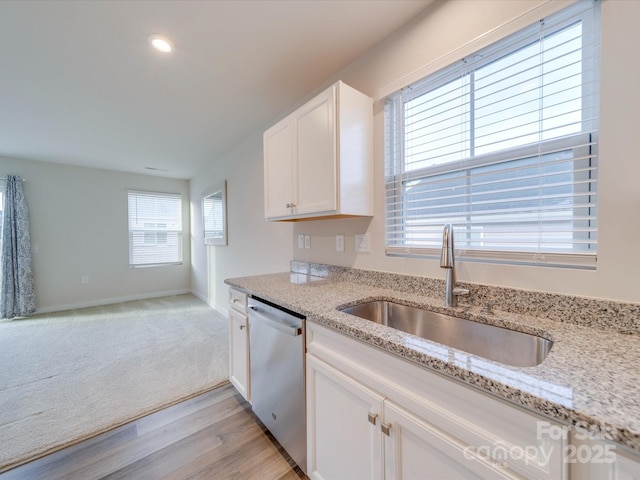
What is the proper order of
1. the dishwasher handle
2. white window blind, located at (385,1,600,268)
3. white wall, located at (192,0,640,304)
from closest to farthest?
white wall, located at (192,0,640,304), white window blind, located at (385,1,600,268), the dishwasher handle

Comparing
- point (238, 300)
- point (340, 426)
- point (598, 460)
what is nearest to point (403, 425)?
point (340, 426)

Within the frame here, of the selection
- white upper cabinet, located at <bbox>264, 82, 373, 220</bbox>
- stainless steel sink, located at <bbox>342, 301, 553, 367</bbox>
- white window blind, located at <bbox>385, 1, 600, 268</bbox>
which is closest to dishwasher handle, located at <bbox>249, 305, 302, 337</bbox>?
stainless steel sink, located at <bbox>342, 301, 553, 367</bbox>

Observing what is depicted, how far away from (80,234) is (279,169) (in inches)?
180

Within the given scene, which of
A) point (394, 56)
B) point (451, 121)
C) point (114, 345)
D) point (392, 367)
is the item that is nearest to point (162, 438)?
point (392, 367)

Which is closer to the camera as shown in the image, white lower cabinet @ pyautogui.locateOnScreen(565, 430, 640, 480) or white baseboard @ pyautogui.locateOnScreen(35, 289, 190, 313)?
white lower cabinet @ pyautogui.locateOnScreen(565, 430, 640, 480)

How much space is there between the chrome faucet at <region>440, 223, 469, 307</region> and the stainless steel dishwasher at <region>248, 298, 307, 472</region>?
2.27 feet

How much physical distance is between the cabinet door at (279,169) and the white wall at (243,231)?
515mm

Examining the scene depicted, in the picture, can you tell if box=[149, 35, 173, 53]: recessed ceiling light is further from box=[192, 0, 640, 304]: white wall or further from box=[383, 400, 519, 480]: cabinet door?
box=[383, 400, 519, 480]: cabinet door

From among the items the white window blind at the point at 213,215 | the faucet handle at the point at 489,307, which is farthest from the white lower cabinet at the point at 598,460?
the white window blind at the point at 213,215

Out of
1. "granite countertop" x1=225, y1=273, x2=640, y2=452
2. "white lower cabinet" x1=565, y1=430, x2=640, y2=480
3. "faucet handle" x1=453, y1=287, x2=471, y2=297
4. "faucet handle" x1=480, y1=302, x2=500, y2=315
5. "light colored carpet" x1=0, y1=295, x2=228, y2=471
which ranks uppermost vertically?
"faucet handle" x1=453, y1=287, x2=471, y2=297

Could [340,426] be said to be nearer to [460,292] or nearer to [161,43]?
[460,292]

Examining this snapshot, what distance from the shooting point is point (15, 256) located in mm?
3777

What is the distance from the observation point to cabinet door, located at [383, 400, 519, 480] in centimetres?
66

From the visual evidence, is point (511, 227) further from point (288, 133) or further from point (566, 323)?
point (288, 133)
